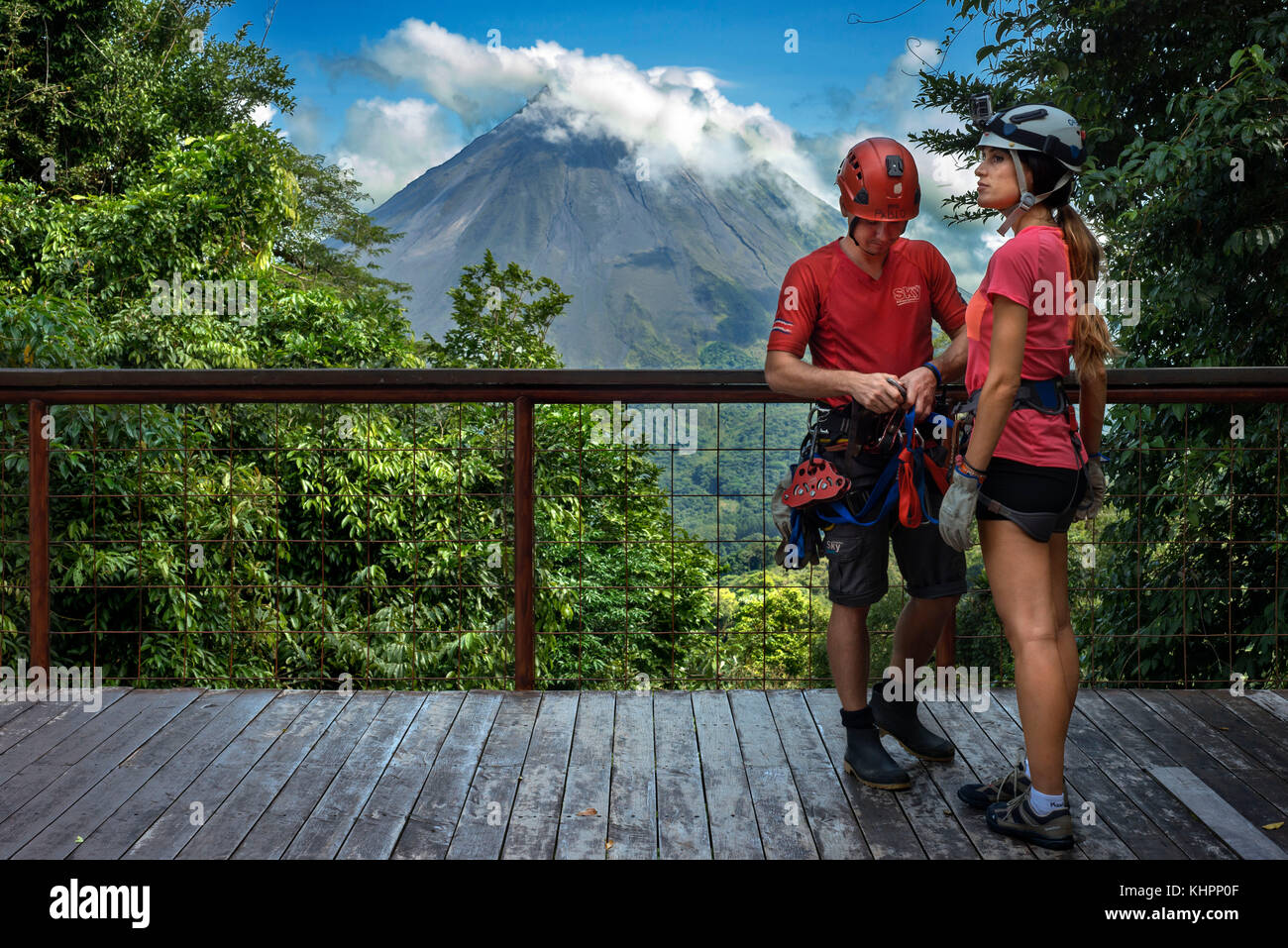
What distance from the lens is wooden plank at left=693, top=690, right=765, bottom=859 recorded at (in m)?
2.21

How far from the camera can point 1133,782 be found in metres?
2.52

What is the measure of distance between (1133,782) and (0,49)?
14595mm

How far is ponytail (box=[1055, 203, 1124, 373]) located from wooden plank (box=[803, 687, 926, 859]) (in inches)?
41.2

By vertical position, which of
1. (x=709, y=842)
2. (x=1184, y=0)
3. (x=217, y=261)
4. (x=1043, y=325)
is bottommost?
(x=709, y=842)

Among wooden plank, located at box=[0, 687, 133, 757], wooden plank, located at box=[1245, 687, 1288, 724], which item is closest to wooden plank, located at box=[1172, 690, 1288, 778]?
wooden plank, located at box=[1245, 687, 1288, 724]

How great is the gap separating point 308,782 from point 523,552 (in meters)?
0.96

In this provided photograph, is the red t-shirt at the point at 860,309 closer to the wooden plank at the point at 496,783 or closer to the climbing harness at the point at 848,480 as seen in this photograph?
the climbing harness at the point at 848,480

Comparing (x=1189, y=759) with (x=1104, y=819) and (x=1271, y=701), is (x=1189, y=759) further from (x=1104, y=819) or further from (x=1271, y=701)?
(x=1271, y=701)

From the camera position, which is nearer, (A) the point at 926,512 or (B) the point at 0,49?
(A) the point at 926,512

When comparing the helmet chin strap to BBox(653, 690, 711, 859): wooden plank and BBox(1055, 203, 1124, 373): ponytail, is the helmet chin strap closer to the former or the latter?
BBox(1055, 203, 1124, 373): ponytail

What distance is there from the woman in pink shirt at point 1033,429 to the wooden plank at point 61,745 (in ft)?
7.00

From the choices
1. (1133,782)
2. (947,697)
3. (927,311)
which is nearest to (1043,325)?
(927,311)

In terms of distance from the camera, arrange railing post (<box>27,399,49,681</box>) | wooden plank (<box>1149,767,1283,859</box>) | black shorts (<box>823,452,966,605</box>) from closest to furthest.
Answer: wooden plank (<box>1149,767,1283,859</box>)
black shorts (<box>823,452,966,605</box>)
railing post (<box>27,399,49,681</box>)

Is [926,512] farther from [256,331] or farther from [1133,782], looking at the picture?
[256,331]
